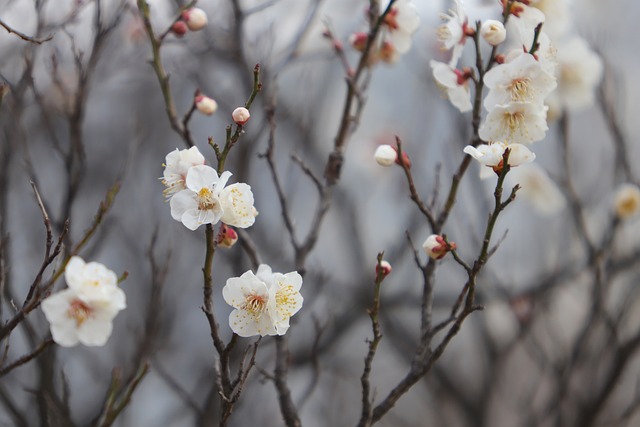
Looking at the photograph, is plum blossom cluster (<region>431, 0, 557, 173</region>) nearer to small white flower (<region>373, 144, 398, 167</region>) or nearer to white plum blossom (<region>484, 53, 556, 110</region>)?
white plum blossom (<region>484, 53, 556, 110</region>)

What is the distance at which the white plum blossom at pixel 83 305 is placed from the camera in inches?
42.2

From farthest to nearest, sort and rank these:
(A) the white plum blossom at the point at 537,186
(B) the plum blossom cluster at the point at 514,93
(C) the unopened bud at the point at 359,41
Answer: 1. (A) the white plum blossom at the point at 537,186
2. (C) the unopened bud at the point at 359,41
3. (B) the plum blossom cluster at the point at 514,93

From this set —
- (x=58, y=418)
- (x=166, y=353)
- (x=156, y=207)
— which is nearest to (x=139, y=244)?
(x=156, y=207)

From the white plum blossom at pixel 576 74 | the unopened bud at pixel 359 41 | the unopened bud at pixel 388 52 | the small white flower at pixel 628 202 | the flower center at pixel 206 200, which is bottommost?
the small white flower at pixel 628 202

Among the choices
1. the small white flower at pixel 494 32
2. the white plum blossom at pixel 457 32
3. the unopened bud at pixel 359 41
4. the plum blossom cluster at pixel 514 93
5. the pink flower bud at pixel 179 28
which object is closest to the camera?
the plum blossom cluster at pixel 514 93

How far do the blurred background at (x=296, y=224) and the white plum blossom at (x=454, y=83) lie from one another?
0.52 ft

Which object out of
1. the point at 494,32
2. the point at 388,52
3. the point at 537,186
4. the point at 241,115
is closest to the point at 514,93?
the point at 494,32

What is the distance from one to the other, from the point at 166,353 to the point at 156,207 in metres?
0.96

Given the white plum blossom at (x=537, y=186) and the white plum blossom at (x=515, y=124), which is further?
the white plum blossom at (x=537, y=186)

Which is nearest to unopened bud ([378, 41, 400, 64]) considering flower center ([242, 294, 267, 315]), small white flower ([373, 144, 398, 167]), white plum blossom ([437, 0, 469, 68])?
white plum blossom ([437, 0, 469, 68])

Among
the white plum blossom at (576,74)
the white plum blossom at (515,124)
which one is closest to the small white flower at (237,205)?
the white plum blossom at (515,124)

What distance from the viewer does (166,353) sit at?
4.62m

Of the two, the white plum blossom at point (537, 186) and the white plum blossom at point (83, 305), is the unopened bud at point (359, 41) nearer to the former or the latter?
the white plum blossom at point (83, 305)

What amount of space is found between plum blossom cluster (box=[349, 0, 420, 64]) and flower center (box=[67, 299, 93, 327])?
1051mm
